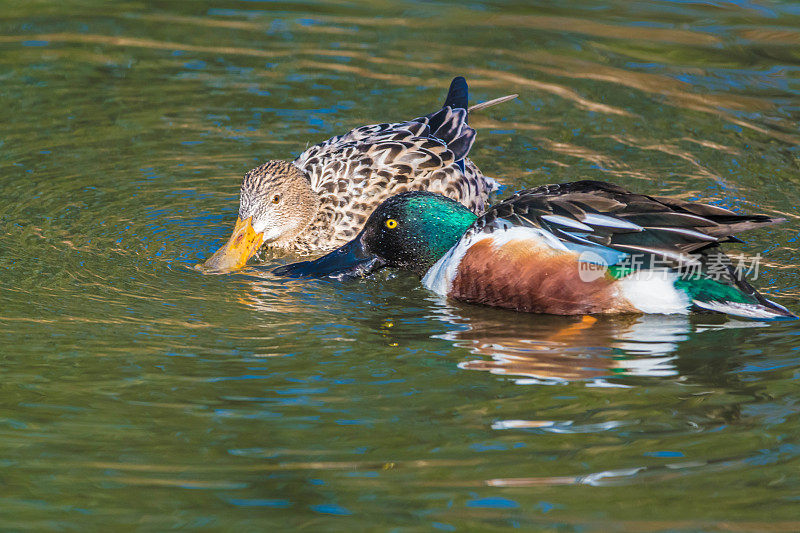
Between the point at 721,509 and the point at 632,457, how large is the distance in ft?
1.66

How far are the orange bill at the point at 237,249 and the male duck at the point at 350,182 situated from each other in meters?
0.11

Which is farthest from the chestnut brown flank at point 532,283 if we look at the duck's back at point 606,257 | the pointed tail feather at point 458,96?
the pointed tail feather at point 458,96

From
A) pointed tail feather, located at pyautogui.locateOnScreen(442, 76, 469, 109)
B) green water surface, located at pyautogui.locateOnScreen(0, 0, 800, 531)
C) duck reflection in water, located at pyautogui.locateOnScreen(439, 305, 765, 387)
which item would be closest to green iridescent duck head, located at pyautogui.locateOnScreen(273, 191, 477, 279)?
green water surface, located at pyautogui.locateOnScreen(0, 0, 800, 531)

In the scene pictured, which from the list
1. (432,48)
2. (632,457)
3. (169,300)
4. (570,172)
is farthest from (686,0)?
(632,457)

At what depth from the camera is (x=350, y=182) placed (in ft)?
26.7

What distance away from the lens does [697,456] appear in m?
4.57

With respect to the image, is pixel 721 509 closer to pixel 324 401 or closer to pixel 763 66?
pixel 324 401

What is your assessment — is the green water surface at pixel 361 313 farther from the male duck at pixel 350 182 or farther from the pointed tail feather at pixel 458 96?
the pointed tail feather at pixel 458 96

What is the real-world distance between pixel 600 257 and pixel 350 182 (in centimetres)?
247

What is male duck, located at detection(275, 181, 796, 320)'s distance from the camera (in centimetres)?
615

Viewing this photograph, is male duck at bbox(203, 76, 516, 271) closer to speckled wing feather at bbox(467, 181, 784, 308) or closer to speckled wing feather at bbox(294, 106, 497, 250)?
speckled wing feather at bbox(294, 106, 497, 250)

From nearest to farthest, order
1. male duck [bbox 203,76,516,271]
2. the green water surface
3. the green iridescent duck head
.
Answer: the green water surface → the green iridescent duck head → male duck [bbox 203,76,516,271]

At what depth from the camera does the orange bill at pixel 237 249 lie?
23.4 feet

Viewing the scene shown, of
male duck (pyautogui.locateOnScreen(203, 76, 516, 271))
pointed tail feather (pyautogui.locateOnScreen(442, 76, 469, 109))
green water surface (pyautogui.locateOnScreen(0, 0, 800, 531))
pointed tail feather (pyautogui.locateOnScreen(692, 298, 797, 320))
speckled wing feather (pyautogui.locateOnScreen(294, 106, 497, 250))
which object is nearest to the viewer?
green water surface (pyautogui.locateOnScreen(0, 0, 800, 531))
